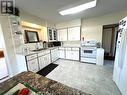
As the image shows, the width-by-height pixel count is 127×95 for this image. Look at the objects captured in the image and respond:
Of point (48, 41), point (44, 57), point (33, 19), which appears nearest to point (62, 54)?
point (48, 41)

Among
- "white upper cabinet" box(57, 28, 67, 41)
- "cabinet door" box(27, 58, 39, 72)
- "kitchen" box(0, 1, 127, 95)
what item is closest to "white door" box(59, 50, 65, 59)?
"kitchen" box(0, 1, 127, 95)

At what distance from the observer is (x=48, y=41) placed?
12.9 ft

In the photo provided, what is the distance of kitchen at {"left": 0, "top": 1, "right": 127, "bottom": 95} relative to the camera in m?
2.39

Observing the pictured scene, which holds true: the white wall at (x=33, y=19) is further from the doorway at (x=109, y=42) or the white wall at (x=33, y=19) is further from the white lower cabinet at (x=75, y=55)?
the doorway at (x=109, y=42)

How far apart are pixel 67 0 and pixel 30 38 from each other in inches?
89.0

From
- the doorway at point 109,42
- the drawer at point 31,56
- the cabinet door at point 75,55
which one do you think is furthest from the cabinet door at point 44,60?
the doorway at point 109,42

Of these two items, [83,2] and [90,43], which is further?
[90,43]

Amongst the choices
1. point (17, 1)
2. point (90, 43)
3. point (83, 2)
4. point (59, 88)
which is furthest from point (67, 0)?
point (90, 43)

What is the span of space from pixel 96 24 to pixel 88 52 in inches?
63.0

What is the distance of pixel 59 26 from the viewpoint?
4.52 m

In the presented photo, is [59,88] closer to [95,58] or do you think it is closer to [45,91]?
[45,91]

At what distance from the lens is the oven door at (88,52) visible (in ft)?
11.3

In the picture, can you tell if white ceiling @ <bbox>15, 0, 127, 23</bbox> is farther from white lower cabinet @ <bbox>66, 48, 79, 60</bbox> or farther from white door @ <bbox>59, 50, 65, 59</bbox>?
white door @ <bbox>59, 50, 65, 59</bbox>

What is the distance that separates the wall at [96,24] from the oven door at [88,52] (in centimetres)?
75
